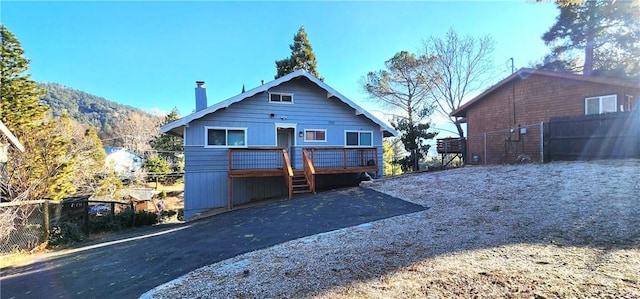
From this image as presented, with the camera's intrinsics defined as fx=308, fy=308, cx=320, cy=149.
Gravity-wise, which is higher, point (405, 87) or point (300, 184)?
point (405, 87)

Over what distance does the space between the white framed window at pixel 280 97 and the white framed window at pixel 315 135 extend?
1.57 metres

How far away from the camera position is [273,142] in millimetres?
13133

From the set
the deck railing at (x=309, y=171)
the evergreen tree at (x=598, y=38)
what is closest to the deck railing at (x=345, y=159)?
the deck railing at (x=309, y=171)

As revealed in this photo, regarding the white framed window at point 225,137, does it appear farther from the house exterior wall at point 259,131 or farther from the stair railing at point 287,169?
the stair railing at point 287,169

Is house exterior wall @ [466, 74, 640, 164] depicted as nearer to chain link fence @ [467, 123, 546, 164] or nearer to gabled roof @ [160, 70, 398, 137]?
chain link fence @ [467, 123, 546, 164]

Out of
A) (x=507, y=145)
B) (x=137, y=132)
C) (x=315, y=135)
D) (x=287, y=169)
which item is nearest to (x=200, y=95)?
(x=315, y=135)

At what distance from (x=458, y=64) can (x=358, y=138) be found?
15.6m

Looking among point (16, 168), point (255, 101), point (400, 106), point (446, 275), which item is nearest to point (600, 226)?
point (446, 275)

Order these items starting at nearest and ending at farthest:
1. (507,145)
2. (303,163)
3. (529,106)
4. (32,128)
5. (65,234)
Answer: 1. (65,234)
2. (303,163)
3. (32,128)
4. (529,106)
5. (507,145)

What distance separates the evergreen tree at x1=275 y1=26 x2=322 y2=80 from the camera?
23.6 m

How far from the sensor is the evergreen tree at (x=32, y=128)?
13094 millimetres

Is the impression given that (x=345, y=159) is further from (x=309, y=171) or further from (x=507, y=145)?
(x=507, y=145)

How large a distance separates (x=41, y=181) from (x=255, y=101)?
953 centimetres

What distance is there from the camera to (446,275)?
318 cm
